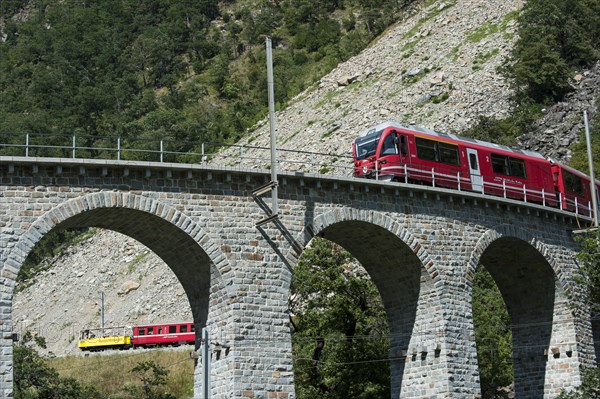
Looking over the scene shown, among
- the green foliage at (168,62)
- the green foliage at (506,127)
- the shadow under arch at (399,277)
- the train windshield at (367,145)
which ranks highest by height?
the green foliage at (168,62)

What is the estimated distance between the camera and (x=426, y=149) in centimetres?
4275

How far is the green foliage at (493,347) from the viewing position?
50938 mm

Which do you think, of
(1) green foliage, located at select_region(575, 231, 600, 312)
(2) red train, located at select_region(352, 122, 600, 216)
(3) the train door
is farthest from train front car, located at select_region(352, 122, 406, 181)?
(1) green foliage, located at select_region(575, 231, 600, 312)

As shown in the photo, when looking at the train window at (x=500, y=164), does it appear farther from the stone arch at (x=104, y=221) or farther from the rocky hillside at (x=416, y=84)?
the rocky hillside at (x=416, y=84)

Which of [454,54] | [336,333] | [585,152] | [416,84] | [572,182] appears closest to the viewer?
[336,333]

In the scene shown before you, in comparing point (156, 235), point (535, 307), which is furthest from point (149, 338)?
point (156, 235)

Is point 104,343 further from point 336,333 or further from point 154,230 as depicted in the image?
point 154,230

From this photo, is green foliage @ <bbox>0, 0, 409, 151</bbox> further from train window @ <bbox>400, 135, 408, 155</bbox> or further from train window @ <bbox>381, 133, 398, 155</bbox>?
train window @ <bbox>400, 135, 408, 155</bbox>

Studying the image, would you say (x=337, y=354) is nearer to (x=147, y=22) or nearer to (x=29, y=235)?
(x=29, y=235)

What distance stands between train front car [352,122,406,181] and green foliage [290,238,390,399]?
6.72 metres

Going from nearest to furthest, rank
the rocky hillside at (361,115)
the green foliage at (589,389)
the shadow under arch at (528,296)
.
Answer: the green foliage at (589,389) → the shadow under arch at (528,296) → the rocky hillside at (361,115)

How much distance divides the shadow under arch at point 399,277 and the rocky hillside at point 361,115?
31.7 meters

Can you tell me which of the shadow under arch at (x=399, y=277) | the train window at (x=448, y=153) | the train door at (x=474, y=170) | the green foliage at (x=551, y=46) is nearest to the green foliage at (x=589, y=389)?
the shadow under arch at (x=399, y=277)

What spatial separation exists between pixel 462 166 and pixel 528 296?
689 centimetres
